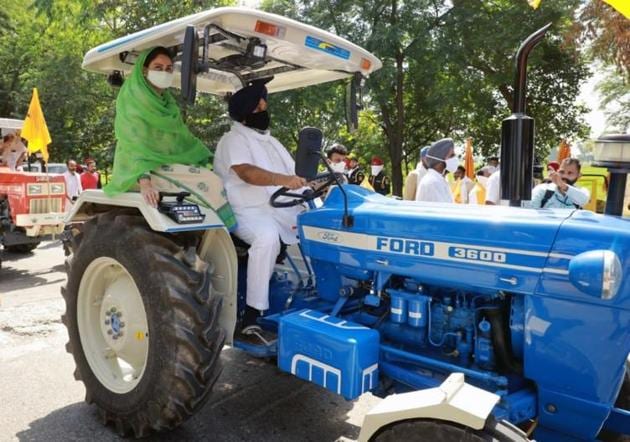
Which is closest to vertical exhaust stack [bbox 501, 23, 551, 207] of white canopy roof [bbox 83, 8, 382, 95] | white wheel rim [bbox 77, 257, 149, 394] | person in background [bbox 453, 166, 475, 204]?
white canopy roof [bbox 83, 8, 382, 95]

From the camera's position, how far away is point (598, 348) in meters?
2.26

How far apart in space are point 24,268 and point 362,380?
753 cm

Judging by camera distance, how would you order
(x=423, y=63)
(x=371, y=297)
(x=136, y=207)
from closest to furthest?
(x=371, y=297)
(x=136, y=207)
(x=423, y=63)

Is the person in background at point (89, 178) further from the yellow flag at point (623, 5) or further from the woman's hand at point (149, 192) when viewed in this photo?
the yellow flag at point (623, 5)

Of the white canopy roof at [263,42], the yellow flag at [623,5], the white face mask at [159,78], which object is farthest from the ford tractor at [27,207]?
the yellow flag at [623,5]

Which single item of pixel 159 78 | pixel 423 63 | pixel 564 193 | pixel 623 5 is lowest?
pixel 564 193

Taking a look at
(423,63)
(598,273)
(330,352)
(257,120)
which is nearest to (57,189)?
(257,120)

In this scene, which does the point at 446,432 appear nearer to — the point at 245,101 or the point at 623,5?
the point at 245,101

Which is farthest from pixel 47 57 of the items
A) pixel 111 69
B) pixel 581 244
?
pixel 581 244

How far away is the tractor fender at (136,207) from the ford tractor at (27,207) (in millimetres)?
Result: 5571

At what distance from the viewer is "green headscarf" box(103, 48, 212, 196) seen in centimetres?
330

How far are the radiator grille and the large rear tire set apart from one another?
19.4 ft

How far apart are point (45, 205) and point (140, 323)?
21.9 ft

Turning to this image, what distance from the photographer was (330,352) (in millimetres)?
2723
